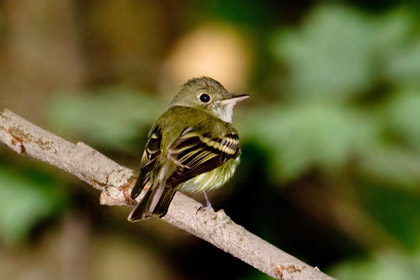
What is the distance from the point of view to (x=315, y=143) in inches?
168

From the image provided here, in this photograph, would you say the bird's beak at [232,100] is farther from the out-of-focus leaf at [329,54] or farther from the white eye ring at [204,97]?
the out-of-focus leaf at [329,54]

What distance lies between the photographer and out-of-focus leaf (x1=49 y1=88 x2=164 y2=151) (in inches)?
157

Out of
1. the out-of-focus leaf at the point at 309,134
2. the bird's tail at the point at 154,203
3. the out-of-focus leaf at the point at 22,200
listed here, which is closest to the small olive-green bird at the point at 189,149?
the bird's tail at the point at 154,203

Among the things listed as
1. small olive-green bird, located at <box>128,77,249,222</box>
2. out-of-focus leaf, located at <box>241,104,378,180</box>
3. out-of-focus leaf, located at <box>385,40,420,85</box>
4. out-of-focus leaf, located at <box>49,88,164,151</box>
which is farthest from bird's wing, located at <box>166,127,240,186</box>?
out-of-focus leaf, located at <box>385,40,420,85</box>

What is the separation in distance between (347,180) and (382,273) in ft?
3.03

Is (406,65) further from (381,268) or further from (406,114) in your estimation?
(381,268)

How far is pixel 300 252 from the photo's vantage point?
528 centimetres

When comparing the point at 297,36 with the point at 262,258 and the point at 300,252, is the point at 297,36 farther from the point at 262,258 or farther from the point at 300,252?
the point at 262,258

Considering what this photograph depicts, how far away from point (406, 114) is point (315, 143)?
72cm

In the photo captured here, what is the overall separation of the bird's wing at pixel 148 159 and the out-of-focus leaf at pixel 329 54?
1.65 m

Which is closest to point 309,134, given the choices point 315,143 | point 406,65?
point 315,143

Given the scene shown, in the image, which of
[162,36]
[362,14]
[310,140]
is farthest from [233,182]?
[162,36]

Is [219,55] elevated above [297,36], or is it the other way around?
Result: [297,36]

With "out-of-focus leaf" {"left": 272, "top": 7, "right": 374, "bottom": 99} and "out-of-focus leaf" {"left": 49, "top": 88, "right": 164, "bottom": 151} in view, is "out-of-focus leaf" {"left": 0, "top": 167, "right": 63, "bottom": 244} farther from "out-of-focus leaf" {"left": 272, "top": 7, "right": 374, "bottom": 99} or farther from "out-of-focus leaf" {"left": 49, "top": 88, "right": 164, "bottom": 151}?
"out-of-focus leaf" {"left": 272, "top": 7, "right": 374, "bottom": 99}
